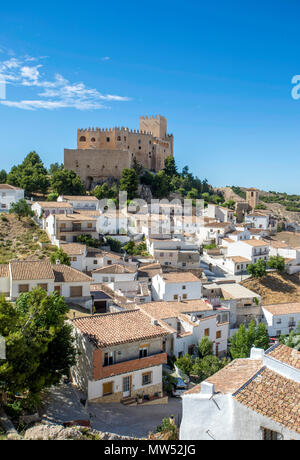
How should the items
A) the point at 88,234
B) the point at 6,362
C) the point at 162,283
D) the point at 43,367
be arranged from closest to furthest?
the point at 6,362 < the point at 43,367 < the point at 162,283 < the point at 88,234

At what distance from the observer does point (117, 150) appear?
46812 millimetres

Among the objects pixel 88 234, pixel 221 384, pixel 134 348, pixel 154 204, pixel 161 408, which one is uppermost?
pixel 154 204

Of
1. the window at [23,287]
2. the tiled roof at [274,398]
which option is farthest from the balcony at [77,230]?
the tiled roof at [274,398]

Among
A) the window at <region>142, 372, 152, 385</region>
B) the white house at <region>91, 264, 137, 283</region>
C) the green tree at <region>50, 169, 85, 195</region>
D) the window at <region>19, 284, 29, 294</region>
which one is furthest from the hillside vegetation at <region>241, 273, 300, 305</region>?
the green tree at <region>50, 169, 85, 195</region>

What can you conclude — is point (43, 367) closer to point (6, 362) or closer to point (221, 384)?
point (6, 362)

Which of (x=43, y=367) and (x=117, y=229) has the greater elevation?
(x=117, y=229)

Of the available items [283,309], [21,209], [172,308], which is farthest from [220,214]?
[172,308]

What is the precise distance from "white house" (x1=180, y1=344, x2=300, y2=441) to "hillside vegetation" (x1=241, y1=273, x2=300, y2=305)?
22.2 meters

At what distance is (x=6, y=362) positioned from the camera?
8672 millimetres

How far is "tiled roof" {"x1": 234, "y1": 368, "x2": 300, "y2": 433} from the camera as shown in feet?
21.8

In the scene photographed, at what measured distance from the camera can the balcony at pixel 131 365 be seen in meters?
11.5

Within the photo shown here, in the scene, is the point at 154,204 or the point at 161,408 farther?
the point at 154,204
